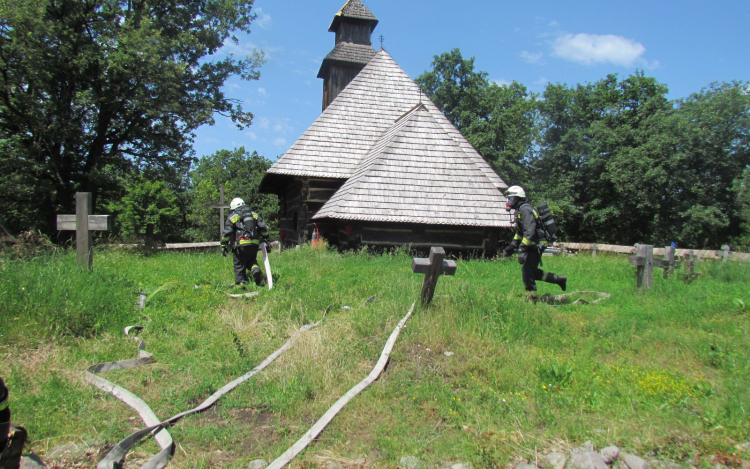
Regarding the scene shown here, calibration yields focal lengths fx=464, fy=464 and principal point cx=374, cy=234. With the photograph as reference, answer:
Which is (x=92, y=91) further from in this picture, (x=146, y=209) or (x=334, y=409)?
(x=146, y=209)

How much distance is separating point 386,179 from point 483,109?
26.7m

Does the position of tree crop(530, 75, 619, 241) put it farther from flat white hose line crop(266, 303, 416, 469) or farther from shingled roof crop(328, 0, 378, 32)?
flat white hose line crop(266, 303, 416, 469)

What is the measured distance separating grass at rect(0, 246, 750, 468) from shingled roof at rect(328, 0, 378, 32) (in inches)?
759

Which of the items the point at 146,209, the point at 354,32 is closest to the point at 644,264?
the point at 354,32

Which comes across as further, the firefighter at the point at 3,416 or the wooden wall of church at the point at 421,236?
the wooden wall of church at the point at 421,236

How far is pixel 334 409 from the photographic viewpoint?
374cm

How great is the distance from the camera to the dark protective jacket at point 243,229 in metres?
7.92

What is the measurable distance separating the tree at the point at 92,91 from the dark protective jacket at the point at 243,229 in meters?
11.1

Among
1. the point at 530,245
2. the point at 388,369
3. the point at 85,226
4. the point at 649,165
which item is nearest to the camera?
the point at 388,369

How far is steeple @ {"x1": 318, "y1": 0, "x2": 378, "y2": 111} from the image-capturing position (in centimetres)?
2236

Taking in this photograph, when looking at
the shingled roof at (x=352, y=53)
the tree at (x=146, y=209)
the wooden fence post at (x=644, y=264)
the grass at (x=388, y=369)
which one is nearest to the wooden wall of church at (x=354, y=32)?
the shingled roof at (x=352, y=53)

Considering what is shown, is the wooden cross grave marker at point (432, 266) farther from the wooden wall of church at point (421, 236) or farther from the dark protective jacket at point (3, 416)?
the wooden wall of church at point (421, 236)

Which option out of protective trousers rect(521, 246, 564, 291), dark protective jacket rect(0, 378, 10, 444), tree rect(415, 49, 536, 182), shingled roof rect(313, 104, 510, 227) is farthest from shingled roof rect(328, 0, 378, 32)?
dark protective jacket rect(0, 378, 10, 444)

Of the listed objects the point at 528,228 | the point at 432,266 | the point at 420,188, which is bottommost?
the point at 432,266
